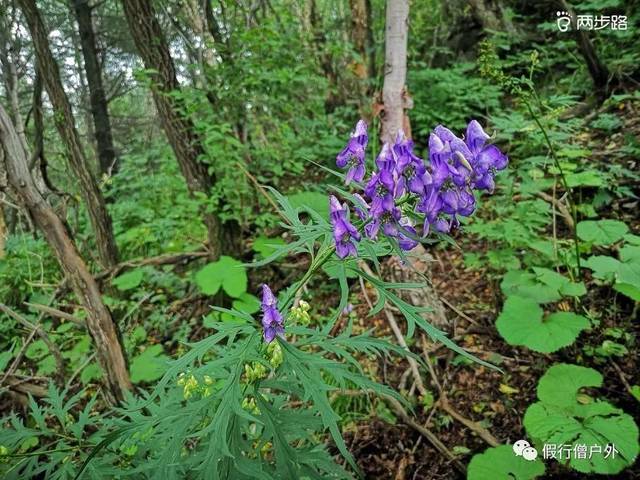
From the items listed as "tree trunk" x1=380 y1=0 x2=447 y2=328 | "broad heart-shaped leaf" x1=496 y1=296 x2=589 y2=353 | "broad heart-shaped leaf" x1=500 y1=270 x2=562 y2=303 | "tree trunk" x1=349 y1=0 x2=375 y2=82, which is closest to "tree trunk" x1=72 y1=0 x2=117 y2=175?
"tree trunk" x1=349 y1=0 x2=375 y2=82

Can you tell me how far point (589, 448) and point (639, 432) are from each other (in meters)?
0.29

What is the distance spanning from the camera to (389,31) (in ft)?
12.1

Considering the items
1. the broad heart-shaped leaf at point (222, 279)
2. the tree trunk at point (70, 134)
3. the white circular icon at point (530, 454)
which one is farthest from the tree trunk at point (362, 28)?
the white circular icon at point (530, 454)

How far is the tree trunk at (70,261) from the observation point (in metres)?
2.03

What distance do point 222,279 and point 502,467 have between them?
2.65 meters

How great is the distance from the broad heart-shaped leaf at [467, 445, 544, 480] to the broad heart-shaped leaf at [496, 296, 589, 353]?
23.1 inches

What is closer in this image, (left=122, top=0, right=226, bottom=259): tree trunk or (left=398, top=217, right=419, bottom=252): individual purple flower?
(left=398, top=217, right=419, bottom=252): individual purple flower

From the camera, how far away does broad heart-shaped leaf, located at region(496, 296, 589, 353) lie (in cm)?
241

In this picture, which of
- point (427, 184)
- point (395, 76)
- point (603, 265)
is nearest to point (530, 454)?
point (603, 265)

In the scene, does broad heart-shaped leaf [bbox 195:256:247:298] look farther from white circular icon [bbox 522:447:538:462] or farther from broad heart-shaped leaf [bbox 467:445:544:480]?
white circular icon [bbox 522:447:538:462]

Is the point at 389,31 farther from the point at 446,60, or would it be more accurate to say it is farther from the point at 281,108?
the point at 446,60

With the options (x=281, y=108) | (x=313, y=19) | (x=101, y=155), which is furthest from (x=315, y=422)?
(x=101, y=155)

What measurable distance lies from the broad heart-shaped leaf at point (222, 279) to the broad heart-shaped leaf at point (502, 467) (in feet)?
7.73

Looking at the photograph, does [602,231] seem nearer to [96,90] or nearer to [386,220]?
[386,220]
